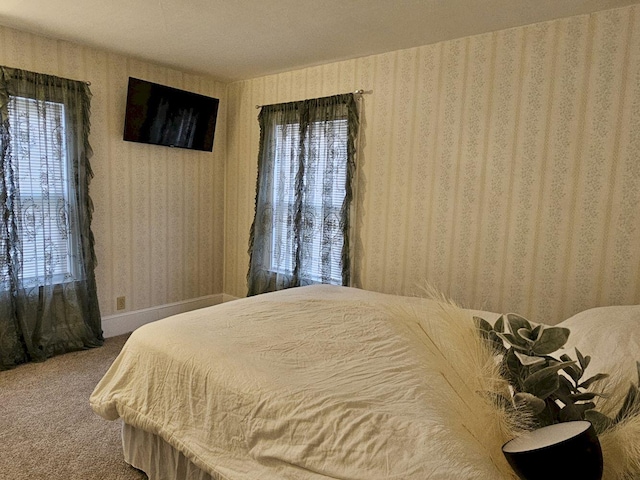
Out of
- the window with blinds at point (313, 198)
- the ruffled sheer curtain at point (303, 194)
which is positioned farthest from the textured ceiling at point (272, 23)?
the window with blinds at point (313, 198)

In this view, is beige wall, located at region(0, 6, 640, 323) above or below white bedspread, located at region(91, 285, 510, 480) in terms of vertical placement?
above

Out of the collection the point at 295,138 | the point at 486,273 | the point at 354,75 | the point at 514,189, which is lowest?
the point at 486,273

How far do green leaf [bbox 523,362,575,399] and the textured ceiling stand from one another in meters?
2.22

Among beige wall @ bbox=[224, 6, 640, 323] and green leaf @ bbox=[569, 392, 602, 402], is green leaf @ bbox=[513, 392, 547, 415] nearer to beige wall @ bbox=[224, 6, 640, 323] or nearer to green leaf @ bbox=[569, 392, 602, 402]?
green leaf @ bbox=[569, 392, 602, 402]

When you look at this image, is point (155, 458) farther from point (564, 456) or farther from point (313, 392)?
point (564, 456)

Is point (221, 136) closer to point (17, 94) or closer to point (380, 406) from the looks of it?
point (17, 94)

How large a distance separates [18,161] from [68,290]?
1.01 metres

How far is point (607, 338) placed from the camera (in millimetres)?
1532

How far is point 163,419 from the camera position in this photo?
165 cm

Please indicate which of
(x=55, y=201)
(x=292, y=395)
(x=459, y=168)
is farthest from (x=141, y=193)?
(x=292, y=395)

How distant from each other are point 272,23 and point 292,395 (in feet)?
7.47

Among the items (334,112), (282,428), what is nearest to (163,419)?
(282,428)

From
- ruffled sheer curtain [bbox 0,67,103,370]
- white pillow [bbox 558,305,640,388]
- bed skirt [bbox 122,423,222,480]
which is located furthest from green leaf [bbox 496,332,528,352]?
ruffled sheer curtain [bbox 0,67,103,370]

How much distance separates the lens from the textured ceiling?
7.66 feet
